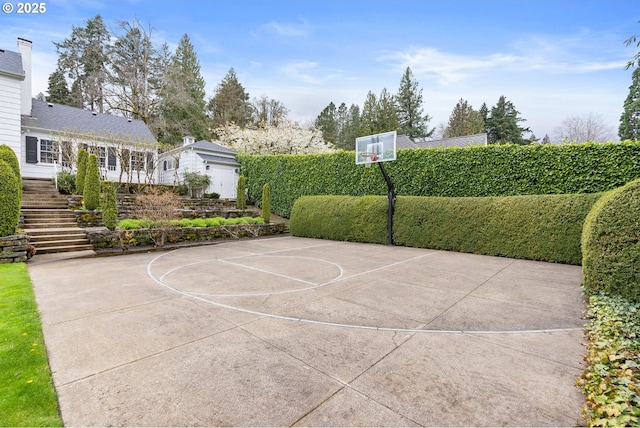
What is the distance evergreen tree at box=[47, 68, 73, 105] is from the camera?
1094 inches

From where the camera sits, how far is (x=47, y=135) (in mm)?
14820

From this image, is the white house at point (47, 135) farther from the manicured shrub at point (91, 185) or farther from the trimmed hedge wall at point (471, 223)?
the trimmed hedge wall at point (471, 223)

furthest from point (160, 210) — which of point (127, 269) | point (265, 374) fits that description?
point (265, 374)

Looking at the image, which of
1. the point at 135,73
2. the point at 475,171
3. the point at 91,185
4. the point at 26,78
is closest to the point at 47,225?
the point at 91,185

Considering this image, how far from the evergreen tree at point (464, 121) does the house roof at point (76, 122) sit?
106 feet

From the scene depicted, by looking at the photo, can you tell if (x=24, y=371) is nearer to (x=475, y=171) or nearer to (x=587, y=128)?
(x=475, y=171)

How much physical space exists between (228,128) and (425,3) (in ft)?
61.6

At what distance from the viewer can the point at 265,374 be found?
8.05ft

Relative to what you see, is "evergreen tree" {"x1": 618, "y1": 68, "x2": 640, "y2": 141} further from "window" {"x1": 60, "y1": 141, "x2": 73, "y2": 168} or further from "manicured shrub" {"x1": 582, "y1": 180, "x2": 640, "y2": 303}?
"window" {"x1": 60, "y1": 141, "x2": 73, "y2": 168}

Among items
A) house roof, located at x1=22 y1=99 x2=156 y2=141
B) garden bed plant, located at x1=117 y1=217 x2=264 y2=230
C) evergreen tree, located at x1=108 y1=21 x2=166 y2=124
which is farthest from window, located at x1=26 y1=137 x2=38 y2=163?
evergreen tree, located at x1=108 y1=21 x2=166 y2=124

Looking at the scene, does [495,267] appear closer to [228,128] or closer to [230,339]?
[230,339]

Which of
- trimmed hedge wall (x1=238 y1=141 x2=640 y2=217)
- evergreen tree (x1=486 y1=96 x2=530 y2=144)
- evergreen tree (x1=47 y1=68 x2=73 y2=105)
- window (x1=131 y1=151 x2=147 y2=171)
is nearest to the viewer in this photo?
trimmed hedge wall (x1=238 y1=141 x2=640 y2=217)

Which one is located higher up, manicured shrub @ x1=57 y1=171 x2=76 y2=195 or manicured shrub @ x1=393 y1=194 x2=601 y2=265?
manicured shrub @ x1=57 y1=171 x2=76 y2=195

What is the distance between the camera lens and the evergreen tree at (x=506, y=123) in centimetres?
3566
